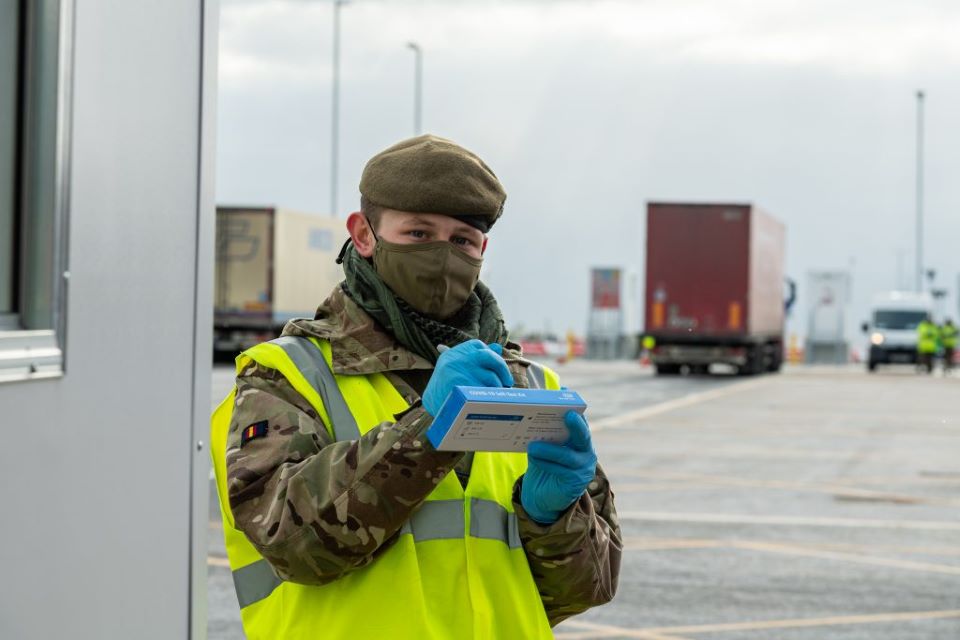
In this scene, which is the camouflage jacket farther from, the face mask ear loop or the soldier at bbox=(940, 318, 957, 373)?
the soldier at bbox=(940, 318, 957, 373)

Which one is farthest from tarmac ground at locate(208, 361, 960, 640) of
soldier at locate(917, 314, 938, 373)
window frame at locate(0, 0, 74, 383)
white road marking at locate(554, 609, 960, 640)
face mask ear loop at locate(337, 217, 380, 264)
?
soldier at locate(917, 314, 938, 373)

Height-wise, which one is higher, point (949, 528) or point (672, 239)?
point (672, 239)

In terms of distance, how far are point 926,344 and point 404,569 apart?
1617 inches

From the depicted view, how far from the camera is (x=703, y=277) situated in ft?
113

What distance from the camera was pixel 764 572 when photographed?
938cm

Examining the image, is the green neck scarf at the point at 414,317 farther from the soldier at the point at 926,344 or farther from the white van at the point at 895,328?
the white van at the point at 895,328

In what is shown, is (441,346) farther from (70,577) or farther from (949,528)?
(949,528)

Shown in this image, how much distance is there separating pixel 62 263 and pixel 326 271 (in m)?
34.3

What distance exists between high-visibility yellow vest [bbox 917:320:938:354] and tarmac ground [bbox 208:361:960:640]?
60.2 feet

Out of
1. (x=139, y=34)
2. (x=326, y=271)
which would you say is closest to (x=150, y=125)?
(x=139, y=34)

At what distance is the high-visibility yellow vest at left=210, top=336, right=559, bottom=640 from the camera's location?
2.44 m

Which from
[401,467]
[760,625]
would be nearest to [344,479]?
[401,467]

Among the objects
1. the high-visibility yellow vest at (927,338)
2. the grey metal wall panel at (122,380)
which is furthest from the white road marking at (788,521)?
the high-visibility yellow vest at (927,338)

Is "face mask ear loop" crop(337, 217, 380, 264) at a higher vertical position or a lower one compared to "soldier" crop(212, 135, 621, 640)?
higher
